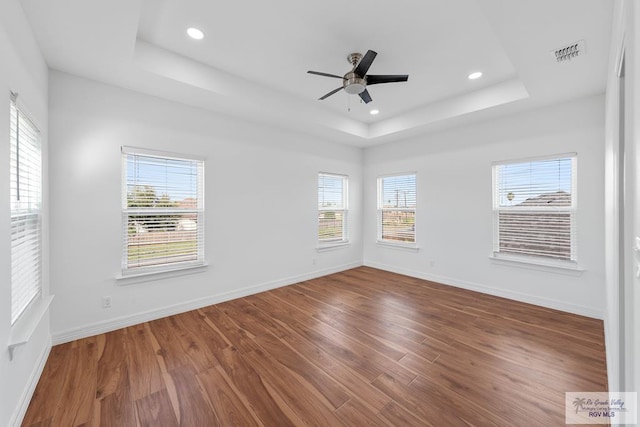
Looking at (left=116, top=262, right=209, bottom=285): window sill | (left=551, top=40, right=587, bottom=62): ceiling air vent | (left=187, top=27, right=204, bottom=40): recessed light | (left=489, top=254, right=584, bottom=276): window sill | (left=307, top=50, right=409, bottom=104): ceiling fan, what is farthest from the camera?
(left=489, top=254, right=584, bottom=276): window sill

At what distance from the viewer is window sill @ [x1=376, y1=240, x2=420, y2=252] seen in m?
5.00

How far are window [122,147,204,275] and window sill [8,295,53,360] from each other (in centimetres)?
79

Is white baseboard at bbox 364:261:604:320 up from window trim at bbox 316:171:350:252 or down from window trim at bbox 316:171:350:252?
down

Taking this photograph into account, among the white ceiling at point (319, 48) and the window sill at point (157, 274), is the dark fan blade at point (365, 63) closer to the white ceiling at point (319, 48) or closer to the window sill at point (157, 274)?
the white ceiling at point (319, 48)

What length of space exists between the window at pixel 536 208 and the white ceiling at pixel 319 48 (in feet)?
2.90

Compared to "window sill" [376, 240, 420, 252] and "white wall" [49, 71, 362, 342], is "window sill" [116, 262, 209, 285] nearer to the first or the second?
"white wall" [49, 71, 362, 342]

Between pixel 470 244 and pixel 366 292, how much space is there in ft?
6.13

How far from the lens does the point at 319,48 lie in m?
2.74

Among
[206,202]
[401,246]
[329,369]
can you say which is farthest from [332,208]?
[329,369]

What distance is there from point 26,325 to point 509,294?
5.26 meters

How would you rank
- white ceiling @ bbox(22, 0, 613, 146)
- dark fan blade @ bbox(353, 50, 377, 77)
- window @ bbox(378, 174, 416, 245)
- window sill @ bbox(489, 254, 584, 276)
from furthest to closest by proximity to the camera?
window @ bbox(378, 174, 416, 245) → window sill @ bbox(489, 254, 584, 276) → dark fan blade @ bbox(353, 50, 377, 77) → white ceiling @ bbox(22, 0, 613, 146)

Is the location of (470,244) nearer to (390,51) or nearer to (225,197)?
(390,51)

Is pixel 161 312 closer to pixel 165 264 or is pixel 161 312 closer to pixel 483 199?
pixel 165 264

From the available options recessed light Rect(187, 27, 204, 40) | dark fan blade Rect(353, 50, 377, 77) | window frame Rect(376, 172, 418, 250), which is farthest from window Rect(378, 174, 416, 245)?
recessed light Rect(187, 27, 204, 40)
